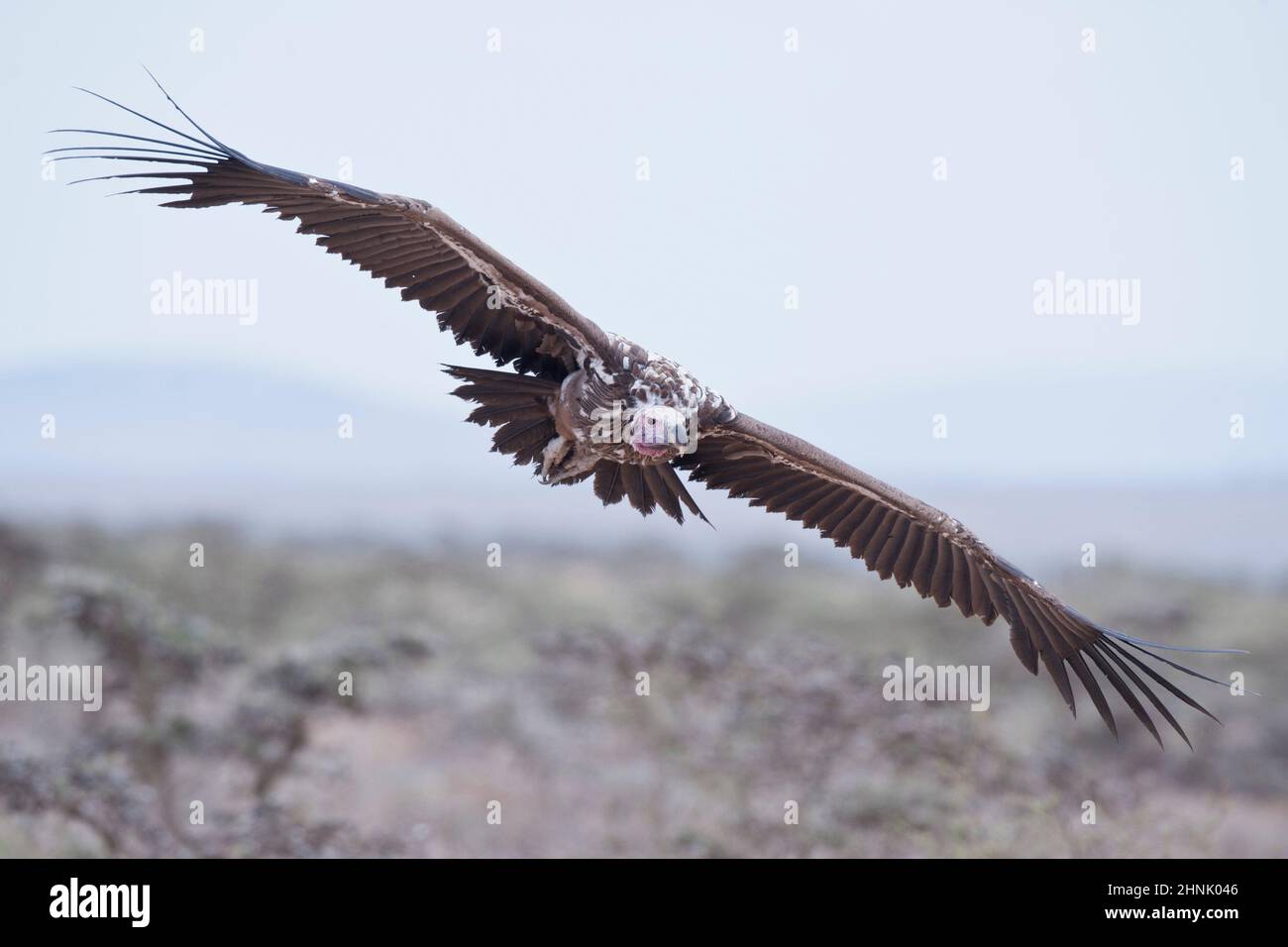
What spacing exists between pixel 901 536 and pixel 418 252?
14.2ft

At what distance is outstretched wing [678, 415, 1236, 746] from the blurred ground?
6.12m

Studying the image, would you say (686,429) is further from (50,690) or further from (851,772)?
(50,690)

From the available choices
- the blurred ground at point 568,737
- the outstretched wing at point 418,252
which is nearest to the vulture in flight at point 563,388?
the outstretched wing at point 418,252

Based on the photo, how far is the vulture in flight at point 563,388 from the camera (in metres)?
10.8

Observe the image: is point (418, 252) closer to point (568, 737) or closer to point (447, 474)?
point (568, 737)

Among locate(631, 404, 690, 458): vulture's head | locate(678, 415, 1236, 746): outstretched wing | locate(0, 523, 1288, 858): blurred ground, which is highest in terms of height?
locate(631, 404, 690, 458): vulture's head

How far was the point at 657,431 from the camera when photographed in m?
11.2

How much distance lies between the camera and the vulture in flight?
10.8m

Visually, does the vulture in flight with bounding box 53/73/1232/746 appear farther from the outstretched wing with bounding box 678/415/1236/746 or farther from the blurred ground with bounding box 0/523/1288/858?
the blurred ground with bounding box 0/523/1288/858

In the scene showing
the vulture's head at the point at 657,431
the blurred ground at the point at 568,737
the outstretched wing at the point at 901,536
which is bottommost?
the blurred ground at the point at 568,737

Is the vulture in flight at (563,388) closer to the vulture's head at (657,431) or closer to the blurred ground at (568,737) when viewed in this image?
the vulture's head at (657,431)

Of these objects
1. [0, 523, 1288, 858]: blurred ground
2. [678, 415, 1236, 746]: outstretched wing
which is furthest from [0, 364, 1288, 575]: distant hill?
[678, 415, 1236, 746]: outstretched wing

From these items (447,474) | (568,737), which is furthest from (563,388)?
→ (447,474)

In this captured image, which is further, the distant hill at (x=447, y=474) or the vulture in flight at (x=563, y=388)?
the distant hill at (x=447, y=474)
